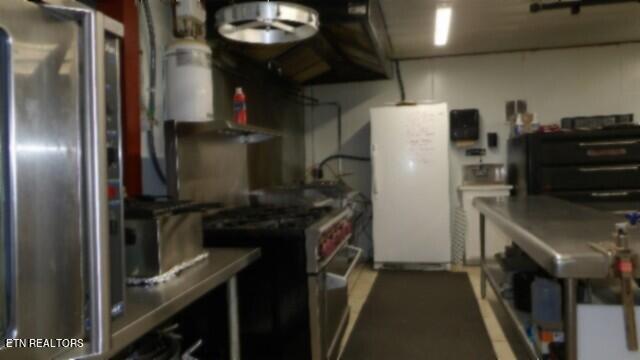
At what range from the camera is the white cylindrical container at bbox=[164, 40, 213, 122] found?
2.29 meters

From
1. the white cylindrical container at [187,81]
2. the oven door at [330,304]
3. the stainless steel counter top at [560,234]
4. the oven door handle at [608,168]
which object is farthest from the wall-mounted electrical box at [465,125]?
the white cylindrical container at [187,81]

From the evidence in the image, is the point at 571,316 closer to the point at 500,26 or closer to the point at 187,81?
the point at 187,81

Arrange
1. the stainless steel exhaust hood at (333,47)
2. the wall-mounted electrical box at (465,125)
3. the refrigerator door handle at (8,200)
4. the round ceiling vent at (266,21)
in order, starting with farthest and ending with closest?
the wall-mounted electrical box at (465,125), the stainless steel exhaust hood at (333,47), the round ceiling vent at (266,21), the refrigerator door handle at (8,200)

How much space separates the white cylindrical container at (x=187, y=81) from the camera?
2293 millimetres

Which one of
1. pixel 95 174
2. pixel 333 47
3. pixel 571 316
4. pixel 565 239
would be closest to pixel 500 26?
pixel 333 47

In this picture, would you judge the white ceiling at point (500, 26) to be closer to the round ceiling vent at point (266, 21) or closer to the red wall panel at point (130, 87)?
the round ceiling vent at point (266, 21)

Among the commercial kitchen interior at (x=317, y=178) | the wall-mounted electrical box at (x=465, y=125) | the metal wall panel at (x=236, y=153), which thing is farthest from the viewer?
the wall-mounted electrical box at (x=465, y=125)

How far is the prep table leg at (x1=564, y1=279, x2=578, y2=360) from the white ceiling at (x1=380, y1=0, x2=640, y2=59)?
8.47 feet

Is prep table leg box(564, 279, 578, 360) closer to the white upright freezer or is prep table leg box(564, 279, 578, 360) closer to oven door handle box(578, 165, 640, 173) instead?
the white upright freezer

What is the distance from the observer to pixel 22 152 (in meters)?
0.71

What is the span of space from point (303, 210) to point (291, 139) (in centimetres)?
228

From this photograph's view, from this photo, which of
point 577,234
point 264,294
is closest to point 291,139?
point 264,294

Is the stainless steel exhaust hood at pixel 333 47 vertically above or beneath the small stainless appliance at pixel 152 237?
above

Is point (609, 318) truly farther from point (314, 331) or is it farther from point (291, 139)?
point (291, 139)
